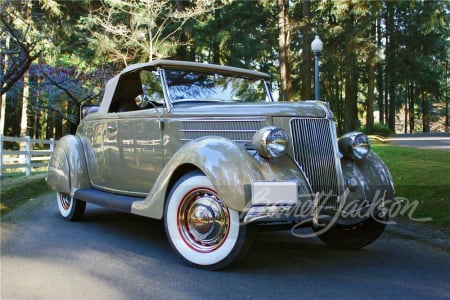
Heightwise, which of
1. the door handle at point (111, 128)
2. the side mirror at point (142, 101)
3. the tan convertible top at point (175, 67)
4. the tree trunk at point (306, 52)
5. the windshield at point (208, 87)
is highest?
the tree trunk at point (306, 52)

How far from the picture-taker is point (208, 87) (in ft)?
17.1

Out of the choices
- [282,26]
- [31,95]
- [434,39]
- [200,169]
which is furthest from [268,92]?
[434,39]

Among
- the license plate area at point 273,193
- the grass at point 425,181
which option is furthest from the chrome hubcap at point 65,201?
the grass at point 425,181

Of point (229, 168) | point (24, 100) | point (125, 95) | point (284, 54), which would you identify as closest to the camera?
point (229, 168)

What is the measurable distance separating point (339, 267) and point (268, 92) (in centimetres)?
282

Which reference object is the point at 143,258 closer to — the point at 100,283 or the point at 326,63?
the point at 100,283

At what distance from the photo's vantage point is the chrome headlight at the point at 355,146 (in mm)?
4332

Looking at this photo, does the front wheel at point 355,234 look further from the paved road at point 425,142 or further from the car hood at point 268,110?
the paved road at point 425,142

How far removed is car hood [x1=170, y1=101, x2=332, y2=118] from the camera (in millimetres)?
3975

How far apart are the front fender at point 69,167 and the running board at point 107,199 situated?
0.73ft

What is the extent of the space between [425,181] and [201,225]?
514 cm

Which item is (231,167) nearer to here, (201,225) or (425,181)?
(201,225)

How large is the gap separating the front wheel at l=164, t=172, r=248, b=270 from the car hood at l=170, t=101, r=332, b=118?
2.48ft

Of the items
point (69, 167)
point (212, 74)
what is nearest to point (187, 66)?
point (212, 74)
